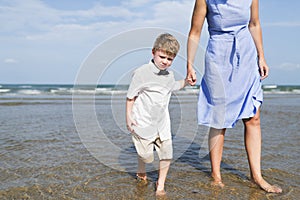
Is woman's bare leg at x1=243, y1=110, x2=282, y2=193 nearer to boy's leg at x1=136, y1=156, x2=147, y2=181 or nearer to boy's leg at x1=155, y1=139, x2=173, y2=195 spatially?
boy's leg at x1=155, y1=139, x2=173, y2=195

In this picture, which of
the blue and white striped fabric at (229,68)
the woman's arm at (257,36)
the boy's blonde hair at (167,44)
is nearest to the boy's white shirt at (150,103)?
the boy's blonde hair at (167,44)

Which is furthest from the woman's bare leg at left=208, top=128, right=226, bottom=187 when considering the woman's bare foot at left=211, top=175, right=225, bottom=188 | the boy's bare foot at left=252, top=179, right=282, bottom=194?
the boy's bare foot at left=252, top=179, right=282, bottom=194

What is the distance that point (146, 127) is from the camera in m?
2.67

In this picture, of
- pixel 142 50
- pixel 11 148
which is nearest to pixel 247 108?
pixel 142 50

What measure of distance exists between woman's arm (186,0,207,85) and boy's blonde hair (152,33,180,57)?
7.2 inches

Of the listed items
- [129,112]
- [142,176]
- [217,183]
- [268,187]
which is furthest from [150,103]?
[268,187]

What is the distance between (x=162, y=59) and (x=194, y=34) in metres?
0.40

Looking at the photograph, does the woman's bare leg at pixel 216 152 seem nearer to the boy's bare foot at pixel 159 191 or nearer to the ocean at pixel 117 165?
the ocean at pixel 117 165

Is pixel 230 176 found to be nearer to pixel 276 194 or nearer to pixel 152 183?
pixel 276 194

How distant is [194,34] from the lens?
276cm

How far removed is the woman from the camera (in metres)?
2.67

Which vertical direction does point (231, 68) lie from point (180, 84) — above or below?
above

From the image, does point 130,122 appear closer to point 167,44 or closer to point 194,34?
point 167,44

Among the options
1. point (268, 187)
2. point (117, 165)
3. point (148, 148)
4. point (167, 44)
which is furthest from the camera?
point (117, 165)
